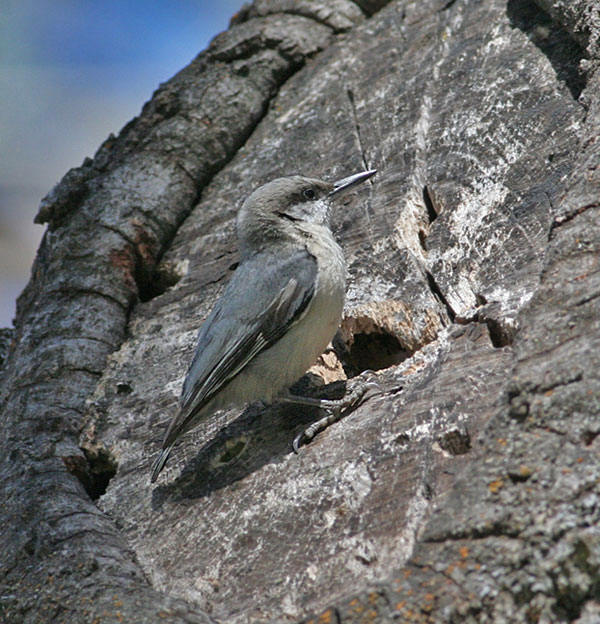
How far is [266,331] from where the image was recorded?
139 inches

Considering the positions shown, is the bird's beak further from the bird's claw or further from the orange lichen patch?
the orange lichen patch

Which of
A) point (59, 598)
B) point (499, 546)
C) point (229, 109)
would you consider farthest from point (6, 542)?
point (229, 109)

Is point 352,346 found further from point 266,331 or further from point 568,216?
point 568,216

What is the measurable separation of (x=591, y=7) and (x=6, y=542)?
3.48 meters

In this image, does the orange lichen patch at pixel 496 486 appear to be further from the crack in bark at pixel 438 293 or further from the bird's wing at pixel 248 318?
the bird's wing at pixel 248 318

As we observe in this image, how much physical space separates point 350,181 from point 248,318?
1.00 m

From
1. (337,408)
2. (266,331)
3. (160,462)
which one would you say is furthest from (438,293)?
(160,462)

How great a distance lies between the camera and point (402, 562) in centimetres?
219

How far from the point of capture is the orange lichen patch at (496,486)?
2014 millimetres

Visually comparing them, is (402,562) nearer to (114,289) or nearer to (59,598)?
(59,598)

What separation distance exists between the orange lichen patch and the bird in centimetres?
122

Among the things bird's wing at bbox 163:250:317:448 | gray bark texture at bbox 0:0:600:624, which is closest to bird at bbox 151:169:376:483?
bird's wing at bbox 163:250:317:448

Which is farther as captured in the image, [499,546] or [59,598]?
[59,598]

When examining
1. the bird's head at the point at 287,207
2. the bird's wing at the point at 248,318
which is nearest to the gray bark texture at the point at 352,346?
the bird's head at the point at 287,207
